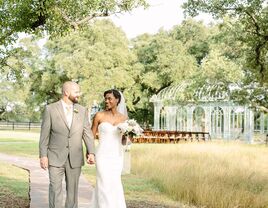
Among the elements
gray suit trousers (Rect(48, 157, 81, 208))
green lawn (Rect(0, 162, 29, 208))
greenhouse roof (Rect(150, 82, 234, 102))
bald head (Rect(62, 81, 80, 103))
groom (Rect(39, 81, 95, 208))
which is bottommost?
green lawn (Rect(0, 162, 29, 208))

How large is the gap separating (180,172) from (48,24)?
16.4 feet

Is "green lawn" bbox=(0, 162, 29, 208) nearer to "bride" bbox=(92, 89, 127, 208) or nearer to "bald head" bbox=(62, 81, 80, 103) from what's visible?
"bride" bbox=(92, 89, 127, 208)

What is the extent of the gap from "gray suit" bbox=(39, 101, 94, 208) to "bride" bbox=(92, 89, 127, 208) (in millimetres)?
638

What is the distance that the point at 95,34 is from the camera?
41.2 meters

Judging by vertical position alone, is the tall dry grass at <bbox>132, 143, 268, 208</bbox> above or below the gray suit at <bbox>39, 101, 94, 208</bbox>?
below

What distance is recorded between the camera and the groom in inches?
232

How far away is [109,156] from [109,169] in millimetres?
179

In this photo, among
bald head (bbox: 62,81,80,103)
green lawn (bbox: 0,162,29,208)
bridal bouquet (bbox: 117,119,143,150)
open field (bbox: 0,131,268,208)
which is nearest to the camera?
bald head (bbox: 62,81,80,103)

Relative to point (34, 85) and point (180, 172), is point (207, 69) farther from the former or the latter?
point (34, 85)

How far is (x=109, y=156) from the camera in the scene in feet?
22.5

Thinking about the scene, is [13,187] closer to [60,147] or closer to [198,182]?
[198,182]

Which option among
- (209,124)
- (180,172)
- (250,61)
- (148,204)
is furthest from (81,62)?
(148,204)

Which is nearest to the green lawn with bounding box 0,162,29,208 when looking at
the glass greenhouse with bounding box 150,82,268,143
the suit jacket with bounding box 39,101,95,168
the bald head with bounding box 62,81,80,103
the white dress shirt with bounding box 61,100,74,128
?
the suit jacket with bounding box 39,101,95,168

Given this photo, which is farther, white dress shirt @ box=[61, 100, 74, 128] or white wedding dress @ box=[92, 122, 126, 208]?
white wedding dress @ box=[92, 122, 126, 208]
